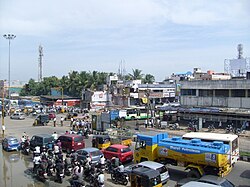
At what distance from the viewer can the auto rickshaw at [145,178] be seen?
13227 mm

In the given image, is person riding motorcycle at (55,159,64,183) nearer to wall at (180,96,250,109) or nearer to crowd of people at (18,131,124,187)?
crowd of people at (18,131,124,187)

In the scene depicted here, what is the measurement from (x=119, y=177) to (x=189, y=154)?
13.5ft

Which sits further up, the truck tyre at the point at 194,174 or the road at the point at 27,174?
the truck tyre at the point at 194,174

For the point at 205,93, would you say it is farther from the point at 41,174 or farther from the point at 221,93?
the point at 41,174

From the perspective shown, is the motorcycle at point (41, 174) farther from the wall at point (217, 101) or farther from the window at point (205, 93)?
the window at point (205, 93)

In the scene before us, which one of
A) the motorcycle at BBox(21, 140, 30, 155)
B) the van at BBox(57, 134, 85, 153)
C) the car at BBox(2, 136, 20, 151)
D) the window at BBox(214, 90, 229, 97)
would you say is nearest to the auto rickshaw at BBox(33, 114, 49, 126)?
the car at BBox(2, 136, 20, 151)

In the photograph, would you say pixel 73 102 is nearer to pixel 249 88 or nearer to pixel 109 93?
pixel 109 93

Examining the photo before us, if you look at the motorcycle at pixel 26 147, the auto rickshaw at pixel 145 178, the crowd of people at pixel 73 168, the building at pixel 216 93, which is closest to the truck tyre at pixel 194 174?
the auto rickshaw at pixel 145 178

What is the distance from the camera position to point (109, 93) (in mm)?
64250

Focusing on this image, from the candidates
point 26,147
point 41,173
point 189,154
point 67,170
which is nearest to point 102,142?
point 67,170

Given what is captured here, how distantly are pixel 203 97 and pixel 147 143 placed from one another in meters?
24.5

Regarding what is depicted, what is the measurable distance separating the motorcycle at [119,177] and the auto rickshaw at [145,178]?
132 cm

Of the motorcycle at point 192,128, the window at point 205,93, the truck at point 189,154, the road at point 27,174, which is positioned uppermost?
the window at point 205,93

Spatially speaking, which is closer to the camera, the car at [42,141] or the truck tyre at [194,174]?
the truck tyre at [194,174]
